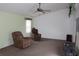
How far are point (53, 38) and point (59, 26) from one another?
582mm

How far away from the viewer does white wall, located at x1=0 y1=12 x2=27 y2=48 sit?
10.6 ft

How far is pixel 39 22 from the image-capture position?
133 inches

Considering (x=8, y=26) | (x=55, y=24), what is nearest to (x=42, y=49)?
(x=55, y=24)

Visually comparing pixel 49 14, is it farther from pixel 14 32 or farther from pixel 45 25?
pixel 14 32

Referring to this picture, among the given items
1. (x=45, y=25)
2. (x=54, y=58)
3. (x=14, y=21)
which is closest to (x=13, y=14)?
(x=14, y=21)

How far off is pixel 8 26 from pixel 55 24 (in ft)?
5.60

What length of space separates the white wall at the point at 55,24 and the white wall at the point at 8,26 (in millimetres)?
612

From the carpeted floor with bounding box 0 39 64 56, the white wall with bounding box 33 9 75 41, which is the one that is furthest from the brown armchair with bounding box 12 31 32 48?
the white wall with bounding box 33 9 75 41

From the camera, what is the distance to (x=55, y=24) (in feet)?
12.0

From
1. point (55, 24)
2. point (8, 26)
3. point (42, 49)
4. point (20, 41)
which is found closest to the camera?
point (8, 26)

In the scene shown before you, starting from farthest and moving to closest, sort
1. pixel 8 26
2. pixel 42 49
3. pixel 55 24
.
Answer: pixel 42 49
pixel 55 24
pixel 8 26

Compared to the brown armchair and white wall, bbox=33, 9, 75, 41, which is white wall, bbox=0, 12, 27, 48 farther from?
white wall, bbox=33, 9, 75, 41

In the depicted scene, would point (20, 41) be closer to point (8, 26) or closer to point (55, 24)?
point (8, 26)

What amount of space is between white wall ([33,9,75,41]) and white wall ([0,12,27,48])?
0.61 m
